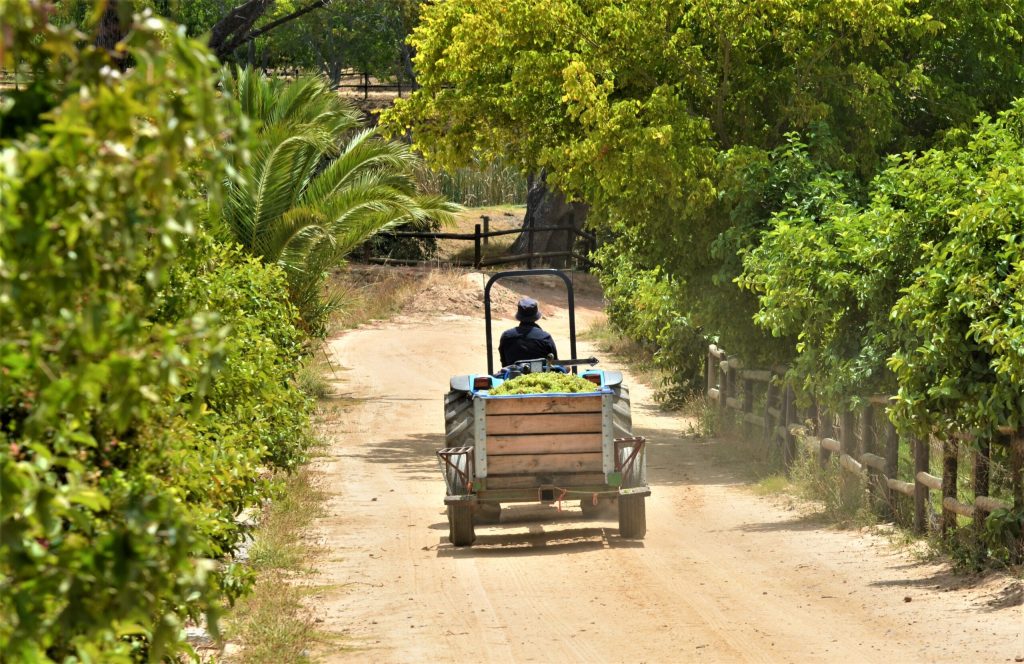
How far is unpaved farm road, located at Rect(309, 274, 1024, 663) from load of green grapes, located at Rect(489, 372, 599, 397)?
4.28 feet

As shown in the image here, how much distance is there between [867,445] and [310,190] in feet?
29.7

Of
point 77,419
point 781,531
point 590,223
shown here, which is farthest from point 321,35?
point 77,419

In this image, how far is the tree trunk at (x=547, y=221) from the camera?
41.8m

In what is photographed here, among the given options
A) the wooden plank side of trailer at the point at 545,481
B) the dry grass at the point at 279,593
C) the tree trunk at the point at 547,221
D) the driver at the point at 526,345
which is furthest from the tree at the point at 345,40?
the wooden plank side of trailer at the point at 545,481

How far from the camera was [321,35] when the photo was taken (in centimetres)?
5831

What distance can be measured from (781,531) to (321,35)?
164 feet

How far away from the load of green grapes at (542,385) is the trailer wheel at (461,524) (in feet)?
3.25

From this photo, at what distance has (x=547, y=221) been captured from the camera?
4241 cm

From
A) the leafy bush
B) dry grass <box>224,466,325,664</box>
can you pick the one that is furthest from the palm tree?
dry grass <box>224,466,325,664</box>

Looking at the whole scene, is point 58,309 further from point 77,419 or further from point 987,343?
point 987,343

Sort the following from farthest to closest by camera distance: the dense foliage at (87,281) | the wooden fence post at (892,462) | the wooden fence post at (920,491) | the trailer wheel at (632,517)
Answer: the wooden fence post at (892,462) < the trailer wheel at (632,517) < the wooden fence post at (920,491) < the dense foliage at (87,281)

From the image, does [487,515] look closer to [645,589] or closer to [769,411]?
[645,589]

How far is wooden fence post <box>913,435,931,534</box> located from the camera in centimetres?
1077

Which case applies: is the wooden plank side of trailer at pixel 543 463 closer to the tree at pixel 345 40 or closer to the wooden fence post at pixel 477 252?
the wooden fence post at pixel 477 252
